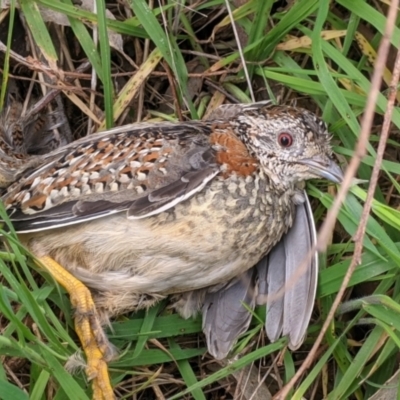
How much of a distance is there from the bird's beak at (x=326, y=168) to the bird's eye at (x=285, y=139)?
3.3 inches

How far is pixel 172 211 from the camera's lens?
2395 mm

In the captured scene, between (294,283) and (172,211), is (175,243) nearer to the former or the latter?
(172,211)

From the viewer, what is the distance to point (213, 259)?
2.44 m

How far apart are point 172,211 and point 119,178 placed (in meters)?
0.22

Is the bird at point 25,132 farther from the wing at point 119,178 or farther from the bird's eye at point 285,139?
the bird's eye at point 285,139

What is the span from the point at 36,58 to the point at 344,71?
124 centimetres

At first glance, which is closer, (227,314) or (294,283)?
A: (294,283)

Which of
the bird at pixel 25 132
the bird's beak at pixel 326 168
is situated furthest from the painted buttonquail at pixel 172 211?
the bird at pixel 25 132

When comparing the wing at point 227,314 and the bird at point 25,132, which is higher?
the bird at point 25,132

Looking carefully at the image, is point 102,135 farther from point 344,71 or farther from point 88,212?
point 344,71

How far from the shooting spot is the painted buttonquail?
2.40 metres

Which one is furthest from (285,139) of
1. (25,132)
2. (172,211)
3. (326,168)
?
(25,132)

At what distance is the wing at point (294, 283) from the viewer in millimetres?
2623

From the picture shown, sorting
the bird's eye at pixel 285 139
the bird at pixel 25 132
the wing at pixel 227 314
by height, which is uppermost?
the bird's eye at pixel 285 139
